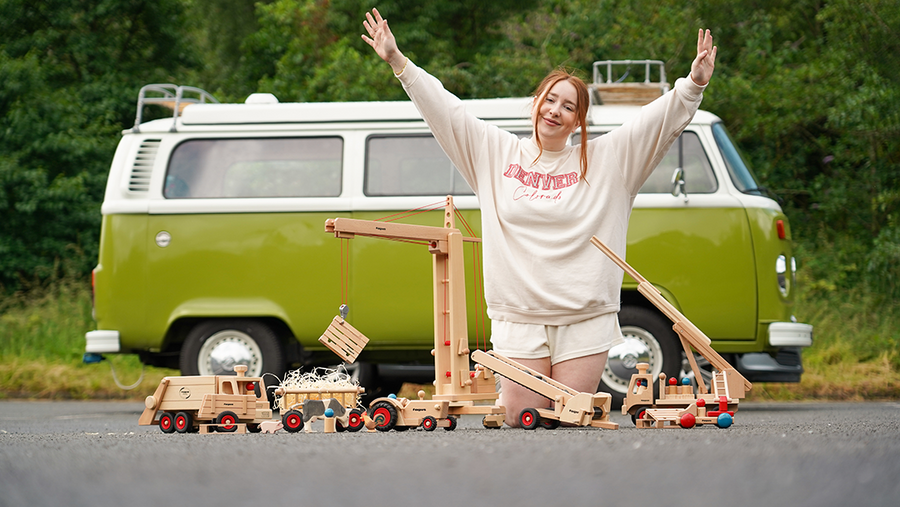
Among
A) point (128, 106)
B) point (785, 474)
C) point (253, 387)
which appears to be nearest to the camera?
point (785, 474)

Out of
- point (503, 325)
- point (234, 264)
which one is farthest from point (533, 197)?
point (234, 264)

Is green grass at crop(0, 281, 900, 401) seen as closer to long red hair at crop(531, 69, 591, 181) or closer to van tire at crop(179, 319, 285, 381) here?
van tire at crop(179, 319, 285, 381)

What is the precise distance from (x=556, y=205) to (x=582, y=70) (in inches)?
300

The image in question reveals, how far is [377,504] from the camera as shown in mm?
2322

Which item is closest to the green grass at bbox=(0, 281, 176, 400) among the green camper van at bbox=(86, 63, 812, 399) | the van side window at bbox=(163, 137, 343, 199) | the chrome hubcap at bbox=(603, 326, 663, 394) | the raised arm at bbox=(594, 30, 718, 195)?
the green camper van at bbox=(86, 63, 812, 399)

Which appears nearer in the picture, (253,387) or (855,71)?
(253,387)

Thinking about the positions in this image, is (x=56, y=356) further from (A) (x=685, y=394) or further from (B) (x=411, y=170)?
(A) (x=685, y=394)

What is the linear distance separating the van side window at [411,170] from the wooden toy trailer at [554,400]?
366 cm

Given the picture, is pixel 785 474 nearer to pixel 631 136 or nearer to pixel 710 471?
pixel 710 471

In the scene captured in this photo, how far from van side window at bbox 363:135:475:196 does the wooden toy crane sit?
304 cm

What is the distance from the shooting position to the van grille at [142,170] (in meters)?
8.14

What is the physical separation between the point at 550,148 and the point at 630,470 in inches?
86.6

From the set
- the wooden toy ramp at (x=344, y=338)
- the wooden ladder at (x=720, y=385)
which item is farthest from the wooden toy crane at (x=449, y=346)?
the wooden ladder at (x=720, y=385)

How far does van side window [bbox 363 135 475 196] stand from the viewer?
795cm
